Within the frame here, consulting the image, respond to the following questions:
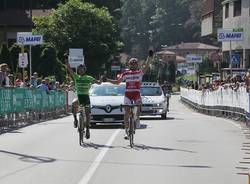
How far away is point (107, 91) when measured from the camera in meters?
25.9

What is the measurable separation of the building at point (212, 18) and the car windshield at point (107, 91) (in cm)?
7342

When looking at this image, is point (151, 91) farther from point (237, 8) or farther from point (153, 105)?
point (237, 8)

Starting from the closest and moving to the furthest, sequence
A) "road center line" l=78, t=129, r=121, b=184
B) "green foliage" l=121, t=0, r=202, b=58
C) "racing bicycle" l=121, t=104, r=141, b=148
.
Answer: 1. "road center line" l=78, t=129, r=121, b=184
2. "racing bicycle" l=121, t=104, r=141, b=148
3. "green foliage" l=121, t=0, r=202, b=58

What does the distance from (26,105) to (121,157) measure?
539 inches

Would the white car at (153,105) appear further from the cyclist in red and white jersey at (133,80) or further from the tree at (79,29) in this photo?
the tree at (79,29)

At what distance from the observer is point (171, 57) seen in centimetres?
17562

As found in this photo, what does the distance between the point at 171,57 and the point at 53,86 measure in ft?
458

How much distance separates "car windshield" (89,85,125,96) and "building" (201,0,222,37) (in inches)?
2890

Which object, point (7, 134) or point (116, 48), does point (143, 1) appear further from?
point (7, 134)

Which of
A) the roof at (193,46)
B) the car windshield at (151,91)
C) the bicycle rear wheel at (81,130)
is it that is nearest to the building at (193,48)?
the roof at (193,46)

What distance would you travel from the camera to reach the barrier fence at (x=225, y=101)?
90.3ft

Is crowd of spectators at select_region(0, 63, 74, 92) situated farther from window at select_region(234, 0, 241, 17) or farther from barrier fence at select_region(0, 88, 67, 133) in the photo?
window at select_region(234, 0, 241, 17)

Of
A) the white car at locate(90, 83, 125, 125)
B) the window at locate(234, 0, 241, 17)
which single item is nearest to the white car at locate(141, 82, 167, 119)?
the white car at locate(90, 83, 125, 125)

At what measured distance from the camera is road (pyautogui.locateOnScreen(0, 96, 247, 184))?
12.2 m
